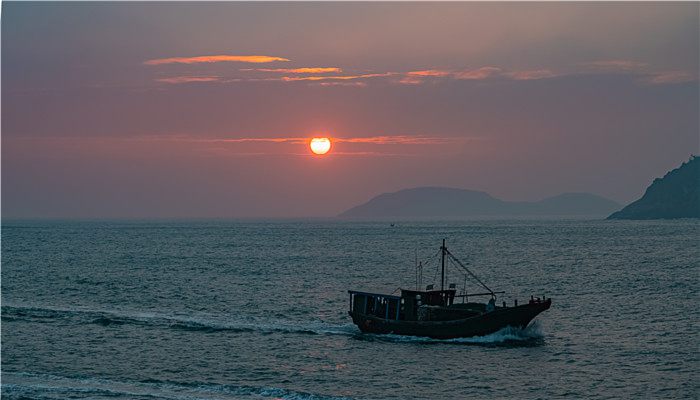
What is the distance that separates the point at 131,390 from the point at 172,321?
25.4m

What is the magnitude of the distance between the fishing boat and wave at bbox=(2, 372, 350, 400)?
1854 cm

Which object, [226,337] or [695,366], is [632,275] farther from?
[226,337]

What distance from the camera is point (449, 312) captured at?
59719 mm

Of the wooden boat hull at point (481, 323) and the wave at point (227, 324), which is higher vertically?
the wooden boat hull at point (481, 323)

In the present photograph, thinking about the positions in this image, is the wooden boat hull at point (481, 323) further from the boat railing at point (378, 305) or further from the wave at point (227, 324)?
the boat railing at point (378, 305)

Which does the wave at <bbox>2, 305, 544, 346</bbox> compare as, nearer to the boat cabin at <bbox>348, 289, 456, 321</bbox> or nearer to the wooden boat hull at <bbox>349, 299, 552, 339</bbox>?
the wooden boat hull at <bbox>349, 299, 552, 339</bbox>

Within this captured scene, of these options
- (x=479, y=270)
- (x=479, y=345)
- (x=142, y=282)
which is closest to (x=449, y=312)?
(x=479, y=345)

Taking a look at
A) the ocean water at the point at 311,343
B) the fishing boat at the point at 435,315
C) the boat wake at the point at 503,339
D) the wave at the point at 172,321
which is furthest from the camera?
the wave at the point at 172,321

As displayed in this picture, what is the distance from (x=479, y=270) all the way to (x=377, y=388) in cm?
8708

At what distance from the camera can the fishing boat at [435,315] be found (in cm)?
5891

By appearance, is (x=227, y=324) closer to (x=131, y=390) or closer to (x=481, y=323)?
(x=481, y=323)

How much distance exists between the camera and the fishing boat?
58906 millimetres

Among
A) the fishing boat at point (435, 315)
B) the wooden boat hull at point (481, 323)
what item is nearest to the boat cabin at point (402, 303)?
the fishing boat at point (435, 315)

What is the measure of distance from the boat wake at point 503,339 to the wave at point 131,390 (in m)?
18.1
